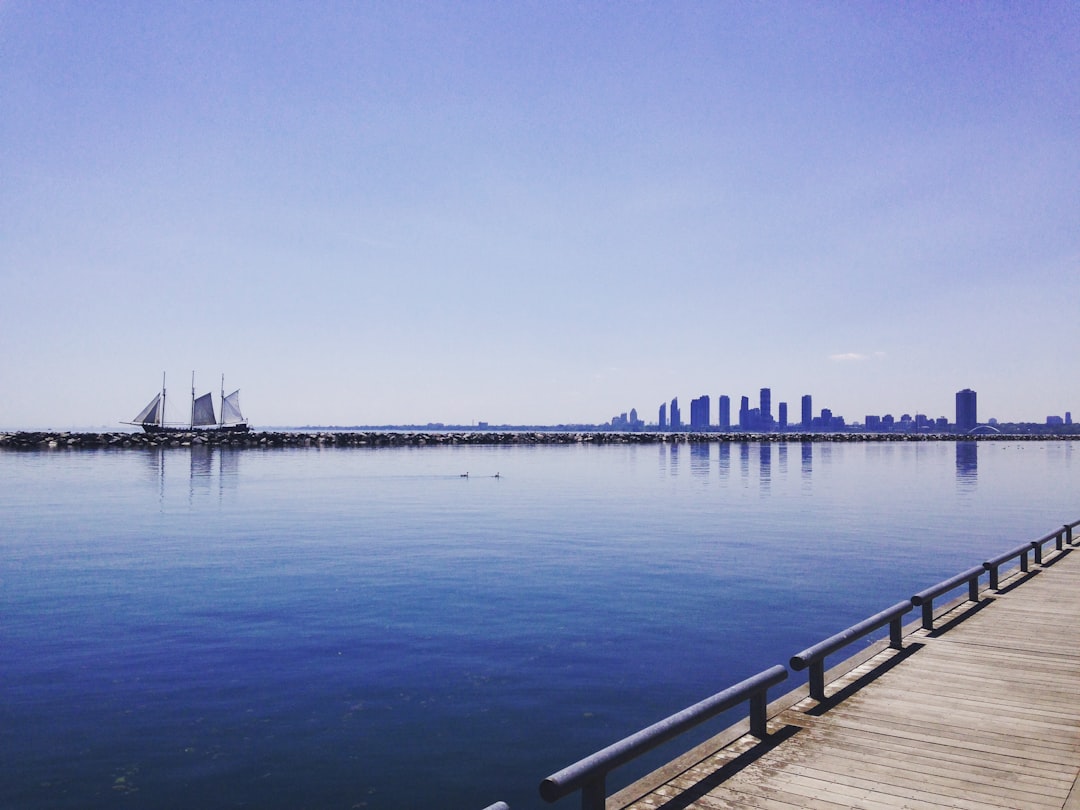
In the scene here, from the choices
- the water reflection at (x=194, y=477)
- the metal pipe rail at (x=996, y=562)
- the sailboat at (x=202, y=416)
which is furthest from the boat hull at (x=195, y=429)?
the metal pipe rail at (x=996, y=562)

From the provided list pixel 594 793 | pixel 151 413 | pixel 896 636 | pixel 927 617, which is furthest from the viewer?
pixel 151 413

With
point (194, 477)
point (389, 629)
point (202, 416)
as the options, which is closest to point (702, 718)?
point (389, 629)

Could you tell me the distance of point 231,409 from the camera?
530ft

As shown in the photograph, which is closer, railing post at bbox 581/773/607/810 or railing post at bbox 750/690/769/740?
railing post at bbox 581/773/607/810

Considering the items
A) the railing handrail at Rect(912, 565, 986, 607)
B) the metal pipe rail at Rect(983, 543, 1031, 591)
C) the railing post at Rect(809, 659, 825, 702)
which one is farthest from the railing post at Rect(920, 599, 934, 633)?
the railing post at Rect(809, 659, 825, 702)

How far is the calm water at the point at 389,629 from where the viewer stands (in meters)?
9.78

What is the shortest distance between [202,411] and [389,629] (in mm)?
153150

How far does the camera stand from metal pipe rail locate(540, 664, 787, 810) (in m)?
5.97

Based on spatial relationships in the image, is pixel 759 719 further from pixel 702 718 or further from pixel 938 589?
pixel 938 589

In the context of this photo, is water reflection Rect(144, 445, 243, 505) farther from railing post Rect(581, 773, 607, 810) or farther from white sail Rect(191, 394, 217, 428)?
white sail Rect(191, 394, 217, 428)

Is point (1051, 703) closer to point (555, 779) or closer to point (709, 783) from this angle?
point (709, 783)

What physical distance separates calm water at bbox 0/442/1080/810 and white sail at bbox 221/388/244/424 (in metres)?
127

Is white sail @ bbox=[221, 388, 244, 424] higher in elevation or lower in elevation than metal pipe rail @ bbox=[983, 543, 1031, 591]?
higher

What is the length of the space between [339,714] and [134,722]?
9.32ft
